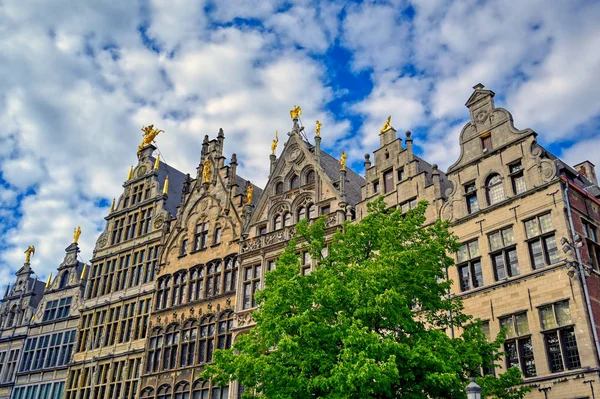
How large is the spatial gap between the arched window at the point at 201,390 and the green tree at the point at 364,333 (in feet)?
43.0

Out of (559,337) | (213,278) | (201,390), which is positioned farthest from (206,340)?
(559,337)

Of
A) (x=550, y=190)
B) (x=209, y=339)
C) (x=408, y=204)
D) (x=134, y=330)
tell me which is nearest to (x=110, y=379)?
(x=134, y=330)

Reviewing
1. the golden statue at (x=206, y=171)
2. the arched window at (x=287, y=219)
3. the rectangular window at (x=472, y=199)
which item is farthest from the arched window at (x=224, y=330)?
the rectangular window at (x=472, y=199)

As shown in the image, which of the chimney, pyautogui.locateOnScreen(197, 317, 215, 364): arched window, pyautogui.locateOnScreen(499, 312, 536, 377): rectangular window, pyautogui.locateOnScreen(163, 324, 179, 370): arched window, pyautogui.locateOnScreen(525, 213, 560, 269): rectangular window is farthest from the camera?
pyautogui.locateOnScreen(163, 324, 179, 370): arched window

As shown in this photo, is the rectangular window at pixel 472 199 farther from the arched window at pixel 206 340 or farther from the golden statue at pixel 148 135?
the golden statue at pixel 148 135

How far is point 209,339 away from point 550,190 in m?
20.4

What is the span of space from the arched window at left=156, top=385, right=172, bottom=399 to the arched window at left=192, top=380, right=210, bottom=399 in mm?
1919

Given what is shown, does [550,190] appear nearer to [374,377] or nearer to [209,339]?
[374,377]

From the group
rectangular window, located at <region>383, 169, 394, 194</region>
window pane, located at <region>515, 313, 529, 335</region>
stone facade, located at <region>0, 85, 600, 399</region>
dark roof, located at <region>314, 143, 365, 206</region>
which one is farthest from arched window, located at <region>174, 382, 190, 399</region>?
window pane, located at <region>515, 313, 529, 335</region>

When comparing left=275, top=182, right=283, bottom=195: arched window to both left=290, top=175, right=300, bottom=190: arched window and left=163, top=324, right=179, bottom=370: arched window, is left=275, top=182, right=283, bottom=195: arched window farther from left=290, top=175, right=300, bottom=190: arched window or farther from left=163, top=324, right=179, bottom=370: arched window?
left=163, top=324, right=179, bottom=370: arched window

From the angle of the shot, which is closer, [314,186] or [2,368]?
[314,186]

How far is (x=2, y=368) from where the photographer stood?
47594 millimetres

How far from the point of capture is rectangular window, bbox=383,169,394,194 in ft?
100

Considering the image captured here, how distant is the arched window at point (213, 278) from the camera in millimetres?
36219
